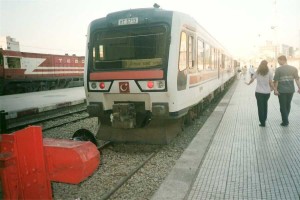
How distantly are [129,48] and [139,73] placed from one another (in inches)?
28.1

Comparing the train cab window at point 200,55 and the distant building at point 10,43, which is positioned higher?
the distant building at point 10,43

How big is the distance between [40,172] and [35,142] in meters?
0.32

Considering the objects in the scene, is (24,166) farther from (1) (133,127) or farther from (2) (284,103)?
(2) (284,103)

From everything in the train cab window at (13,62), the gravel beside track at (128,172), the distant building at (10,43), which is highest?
the distant building at (10,43)

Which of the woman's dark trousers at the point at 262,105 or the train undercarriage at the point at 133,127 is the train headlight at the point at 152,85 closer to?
the train undercarriage at the point at 133,127

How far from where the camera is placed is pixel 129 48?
700 cm

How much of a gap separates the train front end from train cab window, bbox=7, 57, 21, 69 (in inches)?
738

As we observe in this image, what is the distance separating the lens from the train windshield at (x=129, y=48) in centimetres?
673

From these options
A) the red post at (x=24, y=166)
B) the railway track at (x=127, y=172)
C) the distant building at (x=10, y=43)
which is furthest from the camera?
the distant building at (x=10, y=43)

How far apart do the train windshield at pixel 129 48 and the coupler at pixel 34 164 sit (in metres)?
3.73

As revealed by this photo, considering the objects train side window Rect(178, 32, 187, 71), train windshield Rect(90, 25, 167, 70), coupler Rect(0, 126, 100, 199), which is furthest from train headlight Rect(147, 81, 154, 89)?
coupler Rect(0, 126, 100, 199)

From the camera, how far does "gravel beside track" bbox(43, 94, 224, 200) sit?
15.1 ft

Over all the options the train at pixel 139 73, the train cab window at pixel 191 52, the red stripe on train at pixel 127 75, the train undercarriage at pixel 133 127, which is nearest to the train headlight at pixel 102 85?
the train at pixel 139 73

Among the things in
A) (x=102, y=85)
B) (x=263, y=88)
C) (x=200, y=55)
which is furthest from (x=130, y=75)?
(x=263, y=88)
